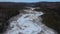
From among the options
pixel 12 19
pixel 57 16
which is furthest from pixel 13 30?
pixel 57 16

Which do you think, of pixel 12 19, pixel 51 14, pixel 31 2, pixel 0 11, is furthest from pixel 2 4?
pixel 51 14

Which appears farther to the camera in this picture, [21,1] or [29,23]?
[21,1]

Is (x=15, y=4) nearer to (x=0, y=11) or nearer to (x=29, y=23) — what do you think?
(x=0, y=11)

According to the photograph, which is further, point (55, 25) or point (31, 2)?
point (31, 2)

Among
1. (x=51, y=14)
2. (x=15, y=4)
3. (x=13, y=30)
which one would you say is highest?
(x=15, y=4)

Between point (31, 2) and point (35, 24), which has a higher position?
point (31, 2)

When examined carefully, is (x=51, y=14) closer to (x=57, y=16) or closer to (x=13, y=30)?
(x=57, y=16)
